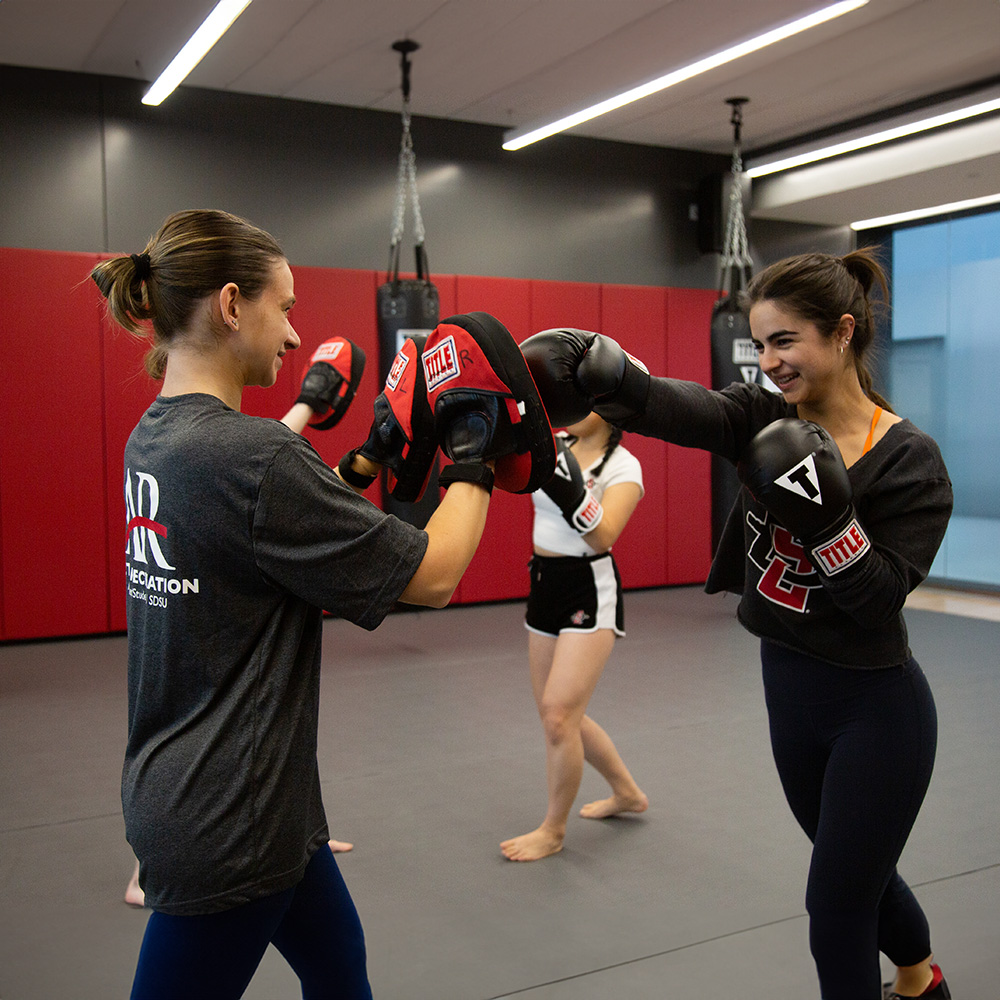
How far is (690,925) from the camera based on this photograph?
2.31 metres

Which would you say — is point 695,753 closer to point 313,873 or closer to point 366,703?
point 366,703

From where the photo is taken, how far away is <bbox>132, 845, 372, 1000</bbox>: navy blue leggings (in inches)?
43.8

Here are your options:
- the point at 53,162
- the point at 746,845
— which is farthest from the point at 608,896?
the point at 53,162

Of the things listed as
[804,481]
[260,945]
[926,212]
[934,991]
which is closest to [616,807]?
[934,991]

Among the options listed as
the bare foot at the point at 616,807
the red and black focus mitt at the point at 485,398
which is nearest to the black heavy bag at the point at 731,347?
the bare foot at the point at 616,807

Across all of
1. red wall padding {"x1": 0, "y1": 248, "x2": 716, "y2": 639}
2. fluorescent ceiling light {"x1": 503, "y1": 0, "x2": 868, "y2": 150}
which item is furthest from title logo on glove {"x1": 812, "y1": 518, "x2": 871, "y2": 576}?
red wall padding {"x1": 0, "y1": 248, "x2": 716, "y2": 639}

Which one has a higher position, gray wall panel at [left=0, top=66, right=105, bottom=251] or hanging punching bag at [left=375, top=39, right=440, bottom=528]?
gray wall panel at [left=0, top=66, right=105, bottom=251]

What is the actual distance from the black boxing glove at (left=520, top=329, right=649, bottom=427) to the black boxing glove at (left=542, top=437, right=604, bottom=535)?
3.02 feet

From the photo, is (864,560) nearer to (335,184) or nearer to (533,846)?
(533,846)

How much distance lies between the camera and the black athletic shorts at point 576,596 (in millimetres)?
2727

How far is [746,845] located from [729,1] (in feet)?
12.5

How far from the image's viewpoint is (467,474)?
1250mm

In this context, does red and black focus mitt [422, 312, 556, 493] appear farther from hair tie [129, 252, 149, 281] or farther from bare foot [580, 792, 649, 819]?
bare foot [580, 792, 649, 819]

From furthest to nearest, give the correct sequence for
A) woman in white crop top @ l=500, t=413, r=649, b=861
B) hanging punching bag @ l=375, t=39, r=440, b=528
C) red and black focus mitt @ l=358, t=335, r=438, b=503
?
hanging punching bag @ l=375, t=39, r=440, b=528
woman in white crop top @ l=500, t=413, r=649, b=861
red and black focus mitt @ l=358, t=335, r=438, b=503
